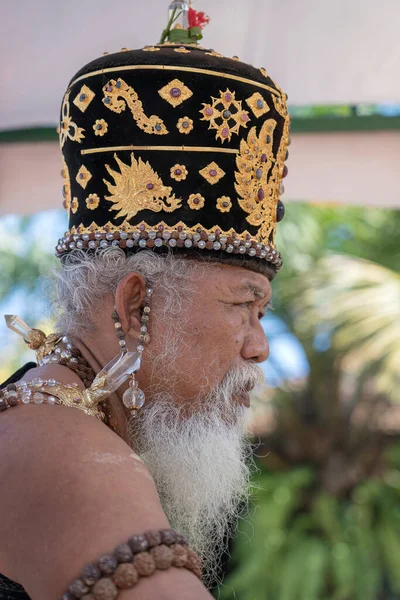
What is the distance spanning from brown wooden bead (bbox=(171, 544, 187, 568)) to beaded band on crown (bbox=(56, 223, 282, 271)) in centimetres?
87

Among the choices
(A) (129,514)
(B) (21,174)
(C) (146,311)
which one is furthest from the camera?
(B) (21,174)

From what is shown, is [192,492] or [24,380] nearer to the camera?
[24,380]

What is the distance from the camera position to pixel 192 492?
234 cm

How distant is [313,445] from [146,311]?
8.54 metres

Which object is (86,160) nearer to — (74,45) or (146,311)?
A: (146,311)

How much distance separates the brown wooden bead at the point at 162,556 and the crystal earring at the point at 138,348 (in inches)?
26.4

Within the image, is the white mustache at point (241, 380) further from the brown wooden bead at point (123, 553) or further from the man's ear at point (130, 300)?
the brown wooden bead at point (123, 553)

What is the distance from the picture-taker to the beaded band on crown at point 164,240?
214 centimetres

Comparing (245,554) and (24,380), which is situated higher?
(24,380)

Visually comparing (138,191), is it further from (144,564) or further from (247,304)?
(144,564)

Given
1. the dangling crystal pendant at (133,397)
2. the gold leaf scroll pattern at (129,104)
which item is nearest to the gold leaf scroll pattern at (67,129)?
the gold leaf scroll pattern at (129,104)

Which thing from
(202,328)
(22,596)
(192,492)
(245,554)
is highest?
(202,328)

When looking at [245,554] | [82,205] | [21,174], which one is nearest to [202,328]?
[82,205]

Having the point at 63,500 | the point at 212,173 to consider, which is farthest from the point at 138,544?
the point at 212,173
